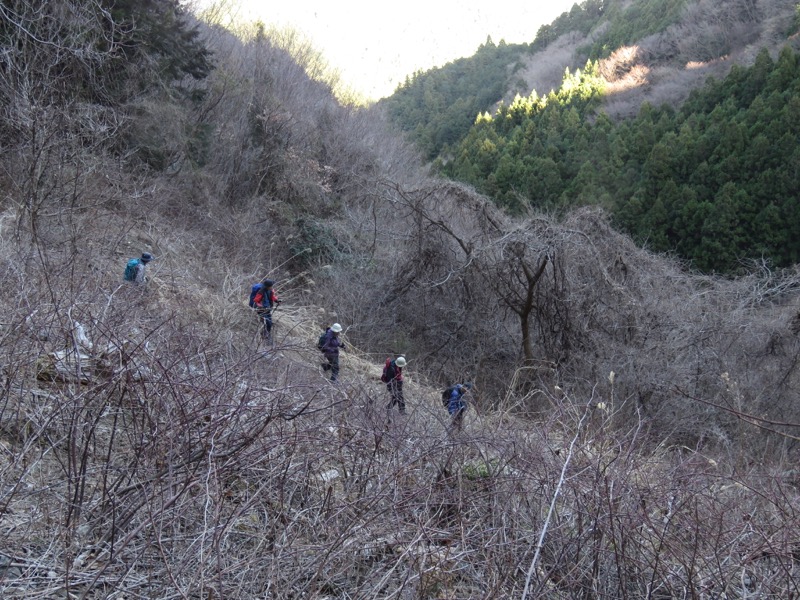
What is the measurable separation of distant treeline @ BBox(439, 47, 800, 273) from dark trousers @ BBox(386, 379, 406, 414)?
7218 mm

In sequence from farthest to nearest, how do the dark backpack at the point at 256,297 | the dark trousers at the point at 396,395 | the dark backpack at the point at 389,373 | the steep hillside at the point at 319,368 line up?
the dark backpack at the point at 256,297
the dark backpack at the point at 389,373
the dark trousers at the point at 396,395
the steep hillside at the point at 319,368

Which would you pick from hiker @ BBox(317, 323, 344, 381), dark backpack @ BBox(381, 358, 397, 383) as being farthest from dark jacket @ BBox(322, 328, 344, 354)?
dark backpack @ BBox(381, 358, 397, 383)

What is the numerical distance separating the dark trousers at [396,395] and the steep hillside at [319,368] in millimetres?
162

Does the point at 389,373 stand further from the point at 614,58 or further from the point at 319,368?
the point at 614,58

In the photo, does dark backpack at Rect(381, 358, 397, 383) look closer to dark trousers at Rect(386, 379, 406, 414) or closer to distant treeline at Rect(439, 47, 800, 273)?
dark trousers at Rect(386, 379, 406, 414)

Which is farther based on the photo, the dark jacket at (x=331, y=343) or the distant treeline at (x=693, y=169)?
the distant treeline at (x=693, y=169)

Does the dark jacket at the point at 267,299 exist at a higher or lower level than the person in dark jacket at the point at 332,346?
higher

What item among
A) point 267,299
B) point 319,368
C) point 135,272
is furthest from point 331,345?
point 135,272

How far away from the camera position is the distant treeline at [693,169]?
16062 mm

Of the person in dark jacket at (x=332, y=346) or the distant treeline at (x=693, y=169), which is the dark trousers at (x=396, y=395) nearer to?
the person in dark jacket at (x=332, y=346)

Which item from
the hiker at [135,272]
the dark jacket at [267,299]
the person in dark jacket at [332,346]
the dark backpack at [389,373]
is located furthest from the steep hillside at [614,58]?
the hiker at [135,272]

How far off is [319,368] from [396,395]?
169 centimetres

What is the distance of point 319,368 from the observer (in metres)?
7.32

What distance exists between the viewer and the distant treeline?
16062 mm
